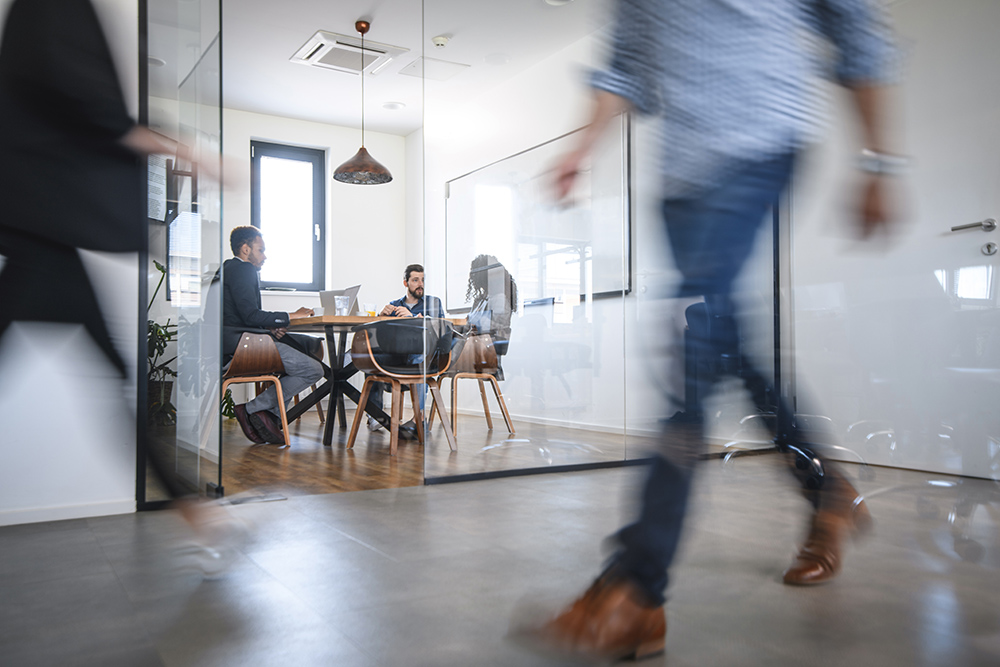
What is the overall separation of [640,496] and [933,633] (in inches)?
26.0

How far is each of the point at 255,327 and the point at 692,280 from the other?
3424 millimetres

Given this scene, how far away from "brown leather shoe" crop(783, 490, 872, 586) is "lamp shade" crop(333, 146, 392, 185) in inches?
168

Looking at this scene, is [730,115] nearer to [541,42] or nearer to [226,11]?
[541,42]

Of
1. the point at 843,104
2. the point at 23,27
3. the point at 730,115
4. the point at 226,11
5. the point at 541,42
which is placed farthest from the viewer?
the point at 226,11

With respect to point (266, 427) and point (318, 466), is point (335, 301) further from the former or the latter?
point (318, 466)

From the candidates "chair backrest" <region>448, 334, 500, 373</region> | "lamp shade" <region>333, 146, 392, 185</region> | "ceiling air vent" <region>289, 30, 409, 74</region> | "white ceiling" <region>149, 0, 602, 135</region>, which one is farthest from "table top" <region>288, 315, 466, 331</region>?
"ceiling air vent" <region>289, 30, 409, 74</region>

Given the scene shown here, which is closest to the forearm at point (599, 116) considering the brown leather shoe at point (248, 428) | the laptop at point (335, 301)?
the brown leather shoe at point (248, 428)

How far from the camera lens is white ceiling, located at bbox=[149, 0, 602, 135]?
10.2 ft

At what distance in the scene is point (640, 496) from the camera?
1.06 m

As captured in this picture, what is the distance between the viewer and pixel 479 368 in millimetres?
3234

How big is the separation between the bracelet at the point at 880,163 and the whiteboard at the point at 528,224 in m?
1.87

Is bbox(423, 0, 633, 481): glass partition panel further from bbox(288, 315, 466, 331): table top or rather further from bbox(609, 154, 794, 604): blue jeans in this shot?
bbox(609, 154, 794, 604): blue jeans

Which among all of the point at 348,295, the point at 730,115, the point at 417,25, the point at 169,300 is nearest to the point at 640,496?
the point at 730,115

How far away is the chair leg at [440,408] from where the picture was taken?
3.14 m
